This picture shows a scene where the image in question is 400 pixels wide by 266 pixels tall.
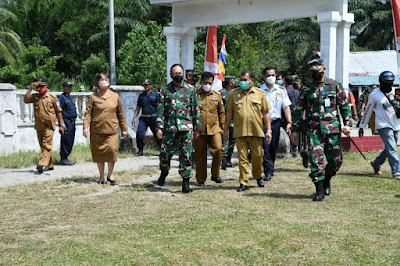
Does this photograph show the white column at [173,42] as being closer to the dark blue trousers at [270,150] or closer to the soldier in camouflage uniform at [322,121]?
the dark blue trousers at [270,150]

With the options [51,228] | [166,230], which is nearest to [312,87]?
[166,230]

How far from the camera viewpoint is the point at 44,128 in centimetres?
1157

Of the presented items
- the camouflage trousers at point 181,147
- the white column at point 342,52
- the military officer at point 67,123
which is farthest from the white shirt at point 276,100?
the military officer at point 67,123

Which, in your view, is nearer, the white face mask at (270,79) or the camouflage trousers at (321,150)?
the camouflage trousers at (321,150)

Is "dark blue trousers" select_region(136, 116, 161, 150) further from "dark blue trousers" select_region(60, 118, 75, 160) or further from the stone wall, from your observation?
"dark blue trousers" select_region(60, 118, 75, 160)

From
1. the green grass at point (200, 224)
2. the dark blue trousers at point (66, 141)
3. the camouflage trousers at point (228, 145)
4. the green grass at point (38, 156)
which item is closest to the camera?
the green grass at point (200, 224)

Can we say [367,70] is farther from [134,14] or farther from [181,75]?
[181,75]

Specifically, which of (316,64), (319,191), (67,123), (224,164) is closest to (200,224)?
(319,191)

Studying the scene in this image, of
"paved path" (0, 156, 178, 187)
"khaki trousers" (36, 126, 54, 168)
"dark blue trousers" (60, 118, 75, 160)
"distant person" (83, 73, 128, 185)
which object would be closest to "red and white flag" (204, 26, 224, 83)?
"paved path" (0, 156, 178, 187)

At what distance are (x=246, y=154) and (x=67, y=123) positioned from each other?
5.25 m

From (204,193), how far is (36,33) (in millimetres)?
28734

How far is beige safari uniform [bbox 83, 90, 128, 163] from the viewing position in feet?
32.1

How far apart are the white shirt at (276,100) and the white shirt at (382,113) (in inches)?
55.9

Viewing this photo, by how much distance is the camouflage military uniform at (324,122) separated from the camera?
818cm
